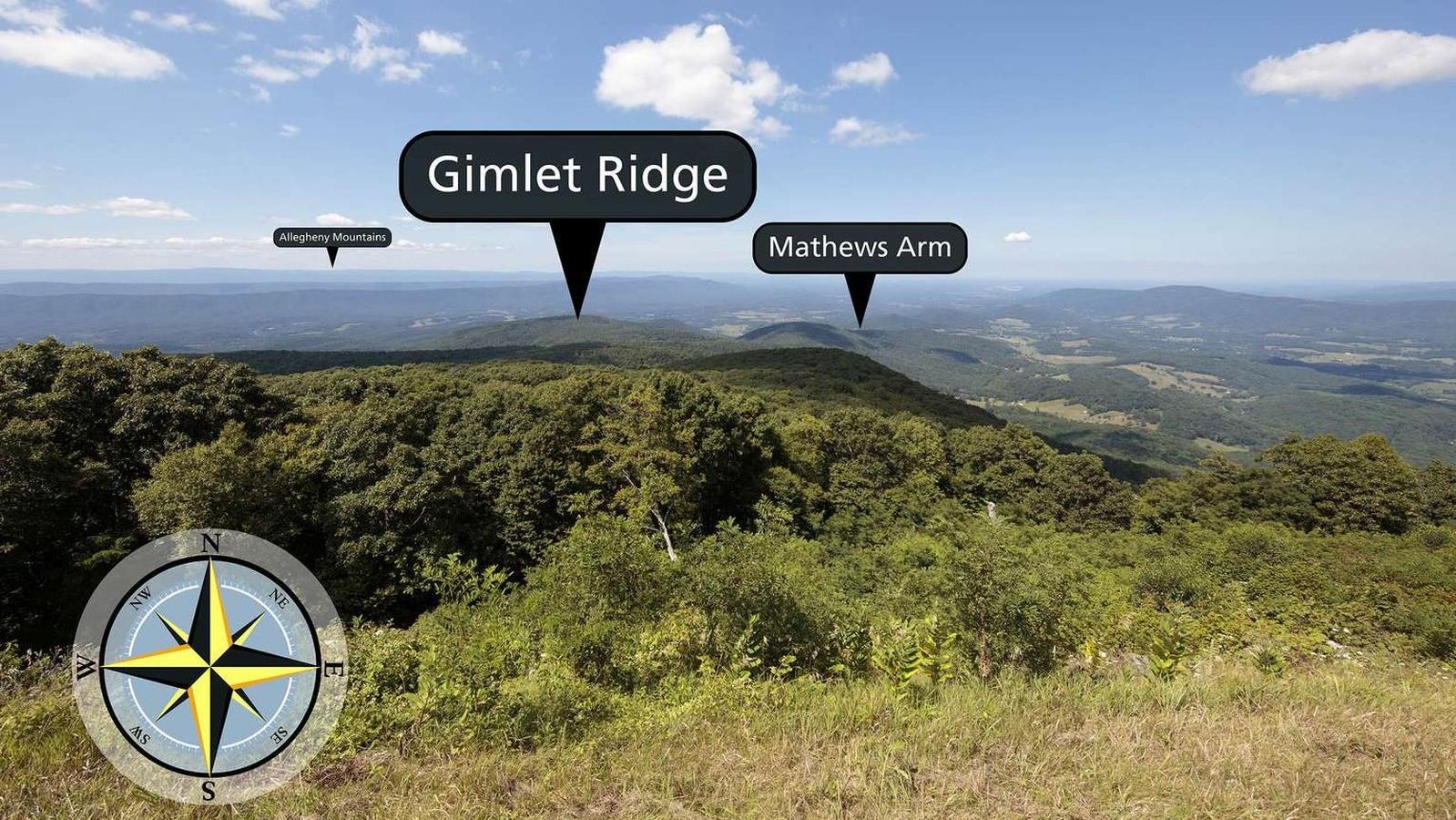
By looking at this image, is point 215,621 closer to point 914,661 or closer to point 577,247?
point 577,247

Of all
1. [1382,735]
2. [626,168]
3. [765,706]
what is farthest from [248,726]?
[1382,735]

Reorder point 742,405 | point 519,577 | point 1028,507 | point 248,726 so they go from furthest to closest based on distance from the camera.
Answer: point 1028,507 → point 742,405 → point 519,577 → point 248,726

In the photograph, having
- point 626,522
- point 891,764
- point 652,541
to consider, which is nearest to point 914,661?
point 891,764

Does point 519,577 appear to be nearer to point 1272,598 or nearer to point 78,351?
point 78,351

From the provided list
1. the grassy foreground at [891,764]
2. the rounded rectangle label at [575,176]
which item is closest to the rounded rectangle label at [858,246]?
the rounded rectangle label at [575,176]

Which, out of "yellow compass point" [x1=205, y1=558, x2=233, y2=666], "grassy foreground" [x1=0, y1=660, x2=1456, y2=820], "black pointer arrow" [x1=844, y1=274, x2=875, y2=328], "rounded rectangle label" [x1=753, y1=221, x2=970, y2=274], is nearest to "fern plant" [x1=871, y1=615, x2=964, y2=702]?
"grassy foreground" [x1=0, y1=660, x2=1456, y2=820]

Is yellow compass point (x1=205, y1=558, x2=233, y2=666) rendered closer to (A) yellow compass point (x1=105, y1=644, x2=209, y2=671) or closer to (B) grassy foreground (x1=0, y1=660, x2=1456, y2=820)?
(A) yellow compass point (x1=105, y1=644, x2=209, y2=671)
